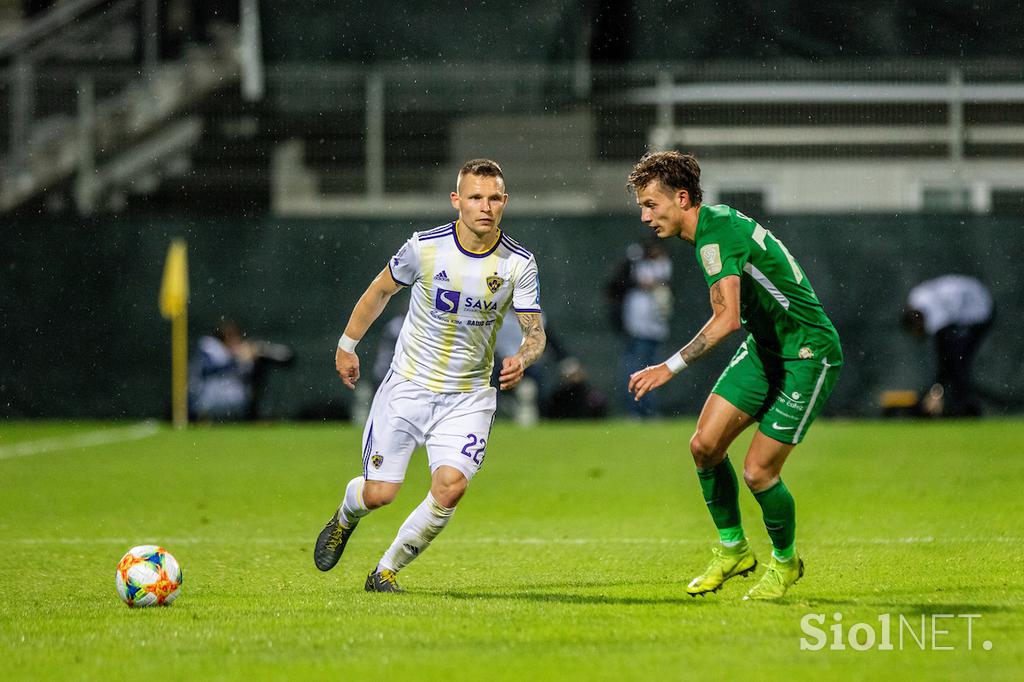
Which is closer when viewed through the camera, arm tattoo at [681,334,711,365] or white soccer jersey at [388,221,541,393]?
arm tattoo at [681,334,711,365]

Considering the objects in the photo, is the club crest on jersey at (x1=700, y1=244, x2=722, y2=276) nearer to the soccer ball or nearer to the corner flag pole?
the soccer ball

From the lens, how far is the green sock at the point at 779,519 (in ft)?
24.9

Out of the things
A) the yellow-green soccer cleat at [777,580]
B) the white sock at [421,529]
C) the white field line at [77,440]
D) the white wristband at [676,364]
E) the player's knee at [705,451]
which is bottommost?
the white field line at [77,440]

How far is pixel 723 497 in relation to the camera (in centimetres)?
781

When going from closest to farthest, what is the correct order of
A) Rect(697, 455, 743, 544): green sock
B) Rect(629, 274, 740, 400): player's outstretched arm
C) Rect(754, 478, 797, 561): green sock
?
Rect(629, 274, 740, 400): player's outstretched arm → Rect(754, 478, 797, 561): green sock → Rect(697, 455, 743, 544): green sock

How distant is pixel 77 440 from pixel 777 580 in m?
13.4

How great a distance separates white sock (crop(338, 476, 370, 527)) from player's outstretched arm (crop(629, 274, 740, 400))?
5.48 ft

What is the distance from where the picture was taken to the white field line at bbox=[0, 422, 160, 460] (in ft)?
58.1

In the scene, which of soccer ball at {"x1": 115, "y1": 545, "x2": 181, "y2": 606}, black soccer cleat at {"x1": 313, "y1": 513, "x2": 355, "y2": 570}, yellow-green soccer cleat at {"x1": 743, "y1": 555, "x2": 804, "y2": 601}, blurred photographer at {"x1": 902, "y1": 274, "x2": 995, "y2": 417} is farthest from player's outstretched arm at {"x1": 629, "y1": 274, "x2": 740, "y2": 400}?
blurred photographer at {"x1": 902, "y1": 274, "x2": 995, "y2": 417}

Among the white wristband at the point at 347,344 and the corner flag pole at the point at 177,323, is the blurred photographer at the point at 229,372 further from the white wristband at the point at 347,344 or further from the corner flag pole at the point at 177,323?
the white wristband at the point at 347,344

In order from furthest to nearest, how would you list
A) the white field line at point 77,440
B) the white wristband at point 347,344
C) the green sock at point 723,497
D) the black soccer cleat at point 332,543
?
the white field line at point 77,440 < the black soccer cleat at point 332,543 < the white wristband at point 347,344 < the green sock at point 723,497

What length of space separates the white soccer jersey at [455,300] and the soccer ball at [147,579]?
4.99ft

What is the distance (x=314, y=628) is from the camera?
266 inches

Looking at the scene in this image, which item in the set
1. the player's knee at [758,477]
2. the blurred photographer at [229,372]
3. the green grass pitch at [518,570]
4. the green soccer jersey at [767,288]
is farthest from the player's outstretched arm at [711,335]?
the blurred photographer at [229,372]
